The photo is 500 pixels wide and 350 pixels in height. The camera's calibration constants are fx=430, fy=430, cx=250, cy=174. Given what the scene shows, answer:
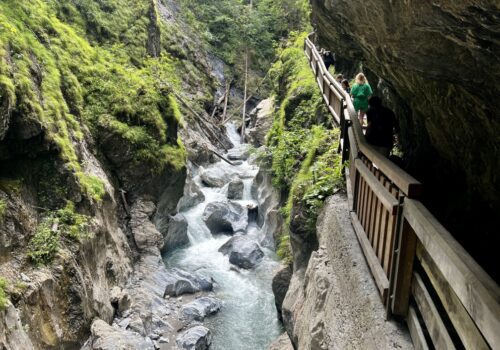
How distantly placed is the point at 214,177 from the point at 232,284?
890 centimetres

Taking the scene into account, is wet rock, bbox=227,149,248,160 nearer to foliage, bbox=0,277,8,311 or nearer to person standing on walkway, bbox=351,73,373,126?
person standing on walkway, bbox=351,73,373,126

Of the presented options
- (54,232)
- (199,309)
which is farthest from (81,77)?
(199,309)

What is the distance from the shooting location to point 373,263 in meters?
5.40

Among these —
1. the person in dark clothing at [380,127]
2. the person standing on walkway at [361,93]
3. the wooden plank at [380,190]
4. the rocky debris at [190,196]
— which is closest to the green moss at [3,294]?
the wooden plank at [380,190]

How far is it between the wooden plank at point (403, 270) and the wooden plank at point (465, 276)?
1.07 feet

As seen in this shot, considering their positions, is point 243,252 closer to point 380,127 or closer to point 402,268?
point 380,127

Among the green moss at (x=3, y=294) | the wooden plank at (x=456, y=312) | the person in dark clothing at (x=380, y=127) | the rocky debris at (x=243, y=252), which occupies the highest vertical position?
the person in dark clothing at (x=380, y=127)

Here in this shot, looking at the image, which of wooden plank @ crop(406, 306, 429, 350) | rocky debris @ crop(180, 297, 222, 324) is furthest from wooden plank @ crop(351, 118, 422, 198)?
rocky debris @ crop(180, 297, 222, 324)

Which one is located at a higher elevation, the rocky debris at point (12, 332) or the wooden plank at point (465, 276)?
the wooden plank at point (465, 276)

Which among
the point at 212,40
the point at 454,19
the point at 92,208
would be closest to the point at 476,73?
the point at 454,19

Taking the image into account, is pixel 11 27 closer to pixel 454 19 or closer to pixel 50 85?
pixel 50 85

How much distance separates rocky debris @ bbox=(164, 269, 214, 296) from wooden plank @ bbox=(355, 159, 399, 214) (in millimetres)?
8486

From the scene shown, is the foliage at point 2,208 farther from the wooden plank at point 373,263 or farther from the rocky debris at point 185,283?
the wooden plank at point 373,263

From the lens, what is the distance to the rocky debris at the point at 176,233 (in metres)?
16.7
